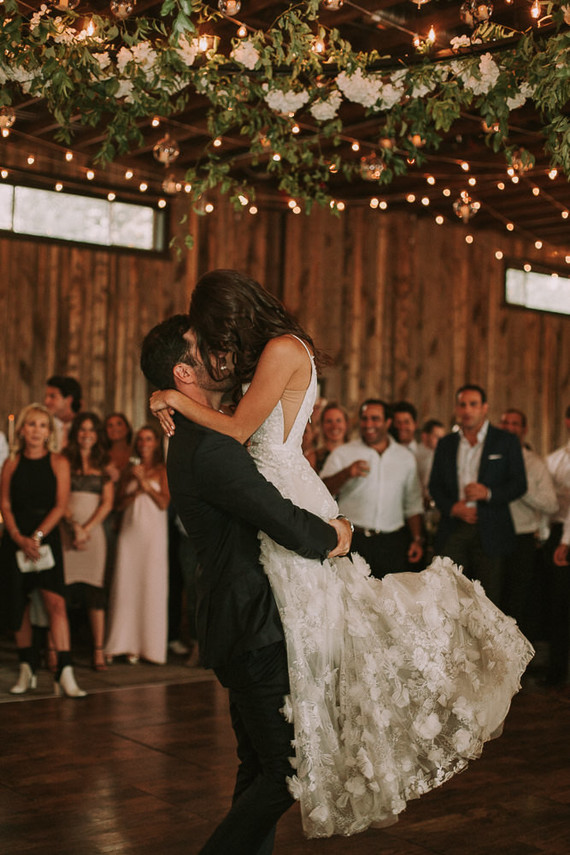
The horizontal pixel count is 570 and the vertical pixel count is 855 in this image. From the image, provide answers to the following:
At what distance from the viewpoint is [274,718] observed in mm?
2314

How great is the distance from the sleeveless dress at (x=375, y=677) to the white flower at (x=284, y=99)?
221cm

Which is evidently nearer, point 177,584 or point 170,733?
point 170,733

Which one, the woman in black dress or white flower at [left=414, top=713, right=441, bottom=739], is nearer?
white flower at [left=414, top=713, right=441, bottom=739]

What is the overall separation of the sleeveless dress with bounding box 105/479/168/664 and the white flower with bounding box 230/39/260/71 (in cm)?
288

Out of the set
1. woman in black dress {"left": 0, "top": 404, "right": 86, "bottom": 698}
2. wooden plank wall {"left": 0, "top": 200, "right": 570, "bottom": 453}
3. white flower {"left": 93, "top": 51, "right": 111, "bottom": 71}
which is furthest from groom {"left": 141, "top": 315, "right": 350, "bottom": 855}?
wooden plank wall {"left": 0, "top": 200, "right": 570, "bottom": 453}

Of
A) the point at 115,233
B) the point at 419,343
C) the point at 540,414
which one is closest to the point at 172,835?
the point at 115,233

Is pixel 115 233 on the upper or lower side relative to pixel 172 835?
upper

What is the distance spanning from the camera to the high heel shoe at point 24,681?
5172mm

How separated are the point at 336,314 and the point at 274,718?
27.2ft

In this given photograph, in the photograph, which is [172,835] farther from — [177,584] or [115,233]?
[115,233]

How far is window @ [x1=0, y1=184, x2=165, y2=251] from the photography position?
845cm

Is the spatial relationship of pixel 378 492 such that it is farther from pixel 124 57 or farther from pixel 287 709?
pixel 287 709

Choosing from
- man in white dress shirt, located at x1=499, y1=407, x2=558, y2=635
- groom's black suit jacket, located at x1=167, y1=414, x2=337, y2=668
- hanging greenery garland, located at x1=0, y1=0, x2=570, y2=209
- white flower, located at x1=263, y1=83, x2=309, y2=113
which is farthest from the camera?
man in white dress shirt, located at x1=499, y1=407, x2=558, y2=635

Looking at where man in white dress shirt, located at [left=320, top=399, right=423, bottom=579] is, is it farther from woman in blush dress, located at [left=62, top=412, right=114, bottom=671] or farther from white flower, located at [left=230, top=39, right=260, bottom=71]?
white flower, located at [left=230, top=39, right=260, bottom=71]
